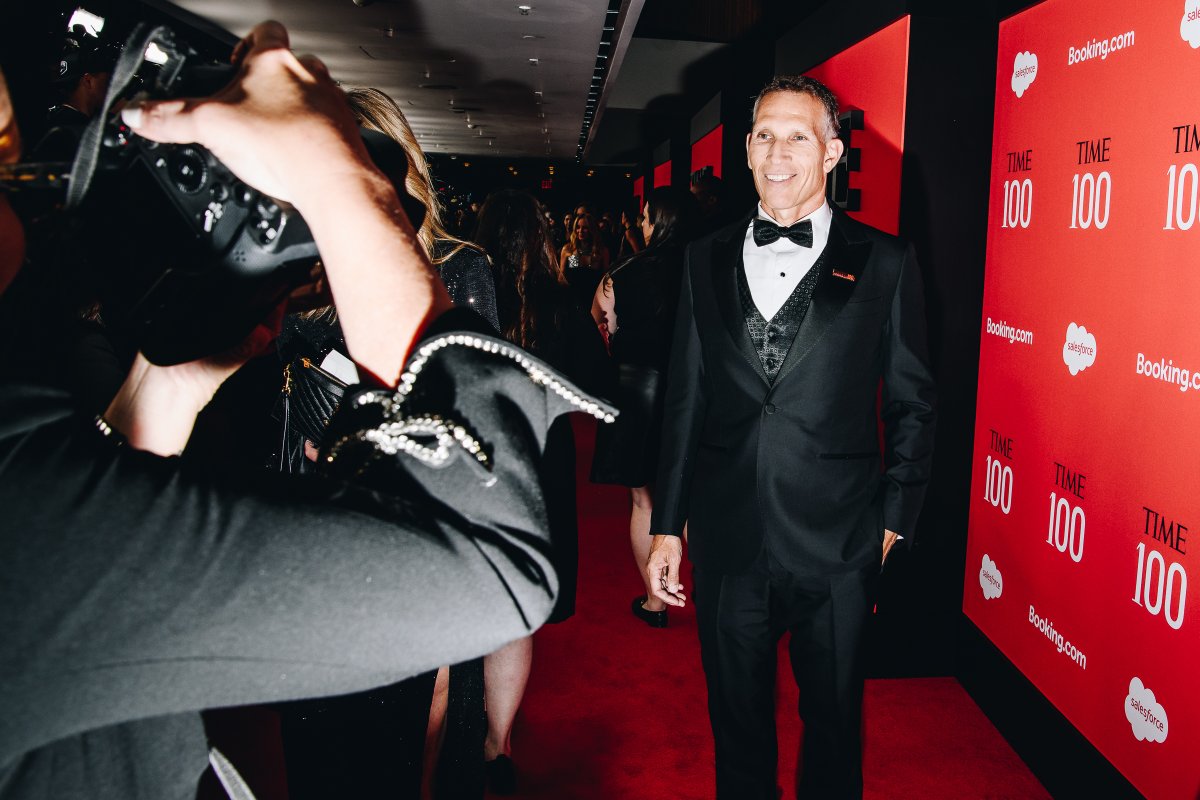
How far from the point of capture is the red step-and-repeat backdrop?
1.77 metres

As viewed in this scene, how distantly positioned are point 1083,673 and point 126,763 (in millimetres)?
2364

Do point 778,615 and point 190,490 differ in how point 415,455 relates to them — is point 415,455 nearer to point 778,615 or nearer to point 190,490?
point 190,490

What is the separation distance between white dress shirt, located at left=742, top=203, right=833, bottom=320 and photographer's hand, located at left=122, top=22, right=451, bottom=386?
145 centimetres

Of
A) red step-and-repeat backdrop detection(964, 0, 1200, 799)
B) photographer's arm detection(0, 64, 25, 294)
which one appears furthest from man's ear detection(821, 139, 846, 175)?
photographer's arm detection(0, 64, 25, 294)

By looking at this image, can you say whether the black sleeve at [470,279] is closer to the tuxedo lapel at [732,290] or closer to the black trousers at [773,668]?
the tuxedo lapel at [732,290]

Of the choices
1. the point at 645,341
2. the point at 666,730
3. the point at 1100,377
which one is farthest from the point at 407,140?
the point at 666,730

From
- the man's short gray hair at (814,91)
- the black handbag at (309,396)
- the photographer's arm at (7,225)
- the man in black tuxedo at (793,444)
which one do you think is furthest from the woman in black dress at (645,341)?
the photographer's arm at (7,225)

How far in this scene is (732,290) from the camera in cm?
191

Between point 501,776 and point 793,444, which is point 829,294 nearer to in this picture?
point 793,444

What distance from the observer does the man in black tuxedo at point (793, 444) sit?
6.04 feet

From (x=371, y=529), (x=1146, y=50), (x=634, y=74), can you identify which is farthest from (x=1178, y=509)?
(x=634, y=74)

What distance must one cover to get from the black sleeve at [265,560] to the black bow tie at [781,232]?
1.49 metres

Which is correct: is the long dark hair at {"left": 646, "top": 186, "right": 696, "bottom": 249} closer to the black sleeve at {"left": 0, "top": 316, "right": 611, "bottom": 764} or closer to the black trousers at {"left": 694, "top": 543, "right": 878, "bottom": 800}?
the black trousers at {"left": 694, "top": 543, "right": 878, "bottom": 800}

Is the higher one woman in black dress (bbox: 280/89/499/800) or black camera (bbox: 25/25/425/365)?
black camera (bbox: 25/25/425/365)
